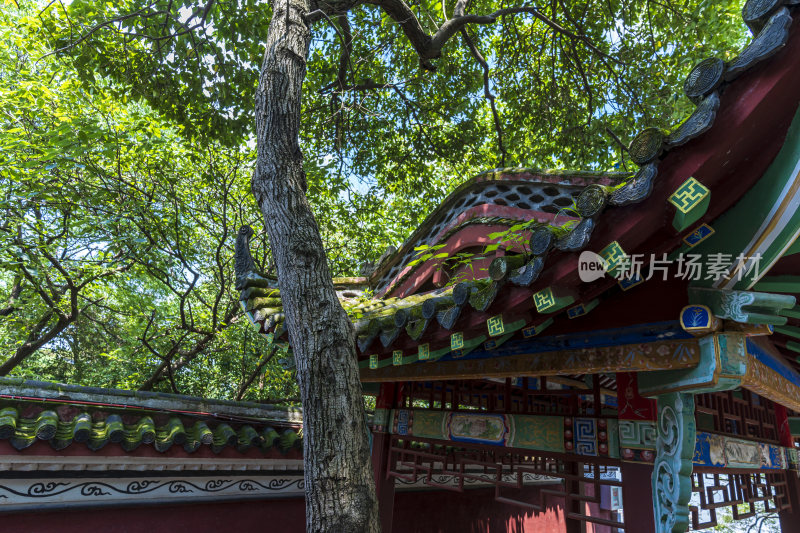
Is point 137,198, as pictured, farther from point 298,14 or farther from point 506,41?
point 506,41

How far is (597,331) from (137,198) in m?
7.71

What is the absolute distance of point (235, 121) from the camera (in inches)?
254

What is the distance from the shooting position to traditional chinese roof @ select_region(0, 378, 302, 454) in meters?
A: 3.60

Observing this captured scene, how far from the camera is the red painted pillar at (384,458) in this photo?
4.11m

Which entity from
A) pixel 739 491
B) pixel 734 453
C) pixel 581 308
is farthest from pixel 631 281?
pixel 739 491

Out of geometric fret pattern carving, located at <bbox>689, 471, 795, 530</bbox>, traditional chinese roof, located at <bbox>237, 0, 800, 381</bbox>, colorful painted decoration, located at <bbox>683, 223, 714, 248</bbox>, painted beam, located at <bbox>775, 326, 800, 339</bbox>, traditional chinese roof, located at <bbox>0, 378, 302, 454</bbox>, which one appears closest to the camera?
traditional chinese roof, located at <bbox>237, 0, 800, 381</bbox>

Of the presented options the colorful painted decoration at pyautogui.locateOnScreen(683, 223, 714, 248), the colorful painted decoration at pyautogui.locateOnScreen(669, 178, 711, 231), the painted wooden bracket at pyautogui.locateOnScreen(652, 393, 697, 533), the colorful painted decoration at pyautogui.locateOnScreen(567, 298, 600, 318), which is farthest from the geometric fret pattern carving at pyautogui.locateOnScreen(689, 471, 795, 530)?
the colorful painted decoration at pyautogui.locateOnScreen(669, 178, 711, 231)

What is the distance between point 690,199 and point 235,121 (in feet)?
20.2

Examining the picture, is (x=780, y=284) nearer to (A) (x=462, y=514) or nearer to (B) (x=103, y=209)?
(A) (x=462, y=514)

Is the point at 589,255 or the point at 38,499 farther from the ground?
the point at 589,255

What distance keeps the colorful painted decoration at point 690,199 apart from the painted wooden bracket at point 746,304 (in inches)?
22.1

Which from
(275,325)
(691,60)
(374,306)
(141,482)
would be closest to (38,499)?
(141,482)

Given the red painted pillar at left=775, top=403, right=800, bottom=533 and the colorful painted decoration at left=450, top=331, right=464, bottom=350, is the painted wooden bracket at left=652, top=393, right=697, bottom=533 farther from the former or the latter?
the red painted pillar at left=775, top=403, right=800, bottom=533

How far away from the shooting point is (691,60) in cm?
647
